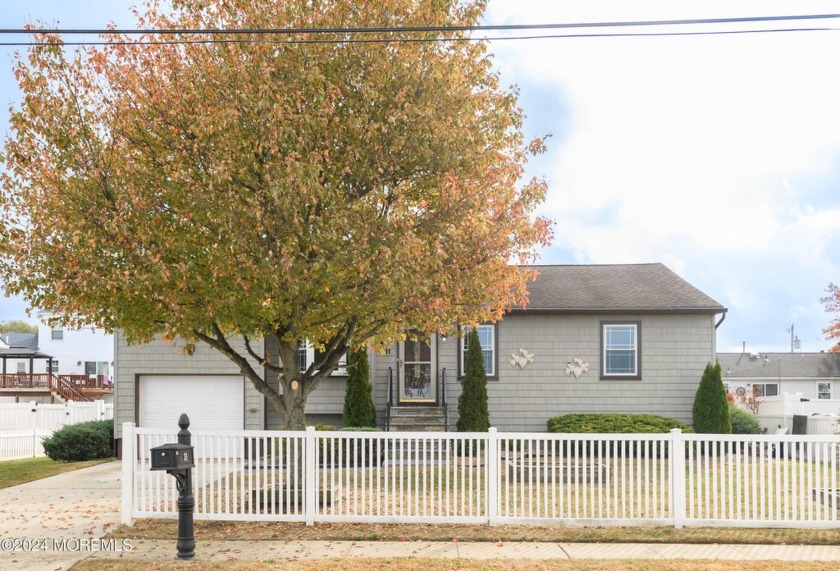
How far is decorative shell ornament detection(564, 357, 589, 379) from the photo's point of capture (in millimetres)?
20484

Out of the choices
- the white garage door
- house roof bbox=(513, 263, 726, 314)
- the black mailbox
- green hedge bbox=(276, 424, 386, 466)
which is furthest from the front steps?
the black mailbox

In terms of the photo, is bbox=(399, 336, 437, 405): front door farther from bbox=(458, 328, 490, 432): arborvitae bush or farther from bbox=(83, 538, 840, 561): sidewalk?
bbox=(83, 538, 840, 561): sidewalk

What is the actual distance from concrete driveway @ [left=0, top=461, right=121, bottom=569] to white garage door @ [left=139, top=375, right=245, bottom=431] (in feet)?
13.5

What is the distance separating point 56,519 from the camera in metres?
11.1

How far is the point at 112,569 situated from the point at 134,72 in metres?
6.42

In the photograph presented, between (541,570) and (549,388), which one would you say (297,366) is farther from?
(549,388)

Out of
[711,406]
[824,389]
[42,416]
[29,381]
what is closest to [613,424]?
[711,406]

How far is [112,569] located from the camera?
8312 millimetres

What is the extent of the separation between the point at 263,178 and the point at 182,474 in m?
3.77

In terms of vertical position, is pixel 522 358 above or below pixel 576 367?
above

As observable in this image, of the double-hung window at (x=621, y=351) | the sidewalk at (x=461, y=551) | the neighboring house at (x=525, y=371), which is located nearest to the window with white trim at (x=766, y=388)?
the neighboring house at (x=525, y=371)

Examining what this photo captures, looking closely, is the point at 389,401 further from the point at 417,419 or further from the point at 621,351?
the point at 621,351

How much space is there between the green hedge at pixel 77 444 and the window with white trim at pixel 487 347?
8943 millimetres

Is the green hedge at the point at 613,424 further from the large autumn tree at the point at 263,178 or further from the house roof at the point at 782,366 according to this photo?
the house roof at the point at 782,366
